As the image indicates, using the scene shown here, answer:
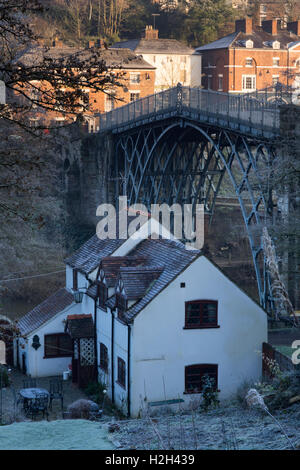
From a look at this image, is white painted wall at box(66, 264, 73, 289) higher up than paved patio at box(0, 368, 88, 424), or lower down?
higher up

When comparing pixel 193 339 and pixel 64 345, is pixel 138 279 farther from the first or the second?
pixel 64 345

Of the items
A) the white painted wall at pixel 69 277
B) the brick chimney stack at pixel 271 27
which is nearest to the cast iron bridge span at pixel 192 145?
the white painted wall at pixel 69 277

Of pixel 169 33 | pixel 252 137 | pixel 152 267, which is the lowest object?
pixel 152 267

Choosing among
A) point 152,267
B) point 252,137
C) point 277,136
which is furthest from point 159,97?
point 152,267

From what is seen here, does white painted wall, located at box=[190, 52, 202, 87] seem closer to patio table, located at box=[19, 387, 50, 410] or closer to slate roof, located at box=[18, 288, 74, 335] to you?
slate roof, located at box=[18, 288, 74, 335]

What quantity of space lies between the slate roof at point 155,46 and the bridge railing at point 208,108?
2518 centimetres

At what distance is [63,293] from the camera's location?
34.1 meters

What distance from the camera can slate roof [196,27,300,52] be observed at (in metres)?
75.2

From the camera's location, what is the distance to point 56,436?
10.5 m

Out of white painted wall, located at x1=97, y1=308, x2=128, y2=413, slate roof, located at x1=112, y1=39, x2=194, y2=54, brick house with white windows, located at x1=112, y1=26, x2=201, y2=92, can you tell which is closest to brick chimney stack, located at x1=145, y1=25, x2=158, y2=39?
brick house with white windows, located at x1=112, y1=26, x2=201, y2=92

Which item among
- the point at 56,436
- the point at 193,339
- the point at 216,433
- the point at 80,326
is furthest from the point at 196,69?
the point at 56,436

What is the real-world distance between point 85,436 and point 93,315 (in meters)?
19.1

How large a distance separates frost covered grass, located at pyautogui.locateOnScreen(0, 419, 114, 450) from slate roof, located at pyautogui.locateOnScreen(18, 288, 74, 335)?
20.3 meters
